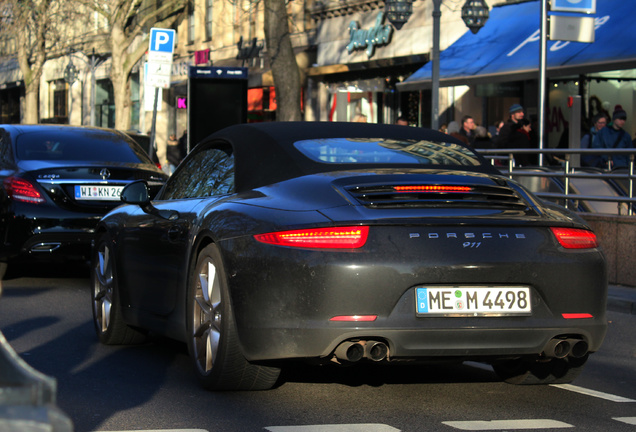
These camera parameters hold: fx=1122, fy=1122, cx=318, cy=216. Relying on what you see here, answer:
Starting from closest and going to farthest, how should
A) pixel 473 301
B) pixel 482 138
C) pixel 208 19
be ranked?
pixel 473 301 < pixel 482 138 < pixel 208 19

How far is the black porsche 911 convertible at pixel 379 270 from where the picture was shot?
195 inches

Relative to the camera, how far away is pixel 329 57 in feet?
113

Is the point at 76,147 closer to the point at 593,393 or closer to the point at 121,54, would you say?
the point at 593,393

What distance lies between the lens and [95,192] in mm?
10719

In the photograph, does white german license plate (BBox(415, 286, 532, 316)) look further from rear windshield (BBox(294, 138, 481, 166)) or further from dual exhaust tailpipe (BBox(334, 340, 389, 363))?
rear windshield (BBox(294, 138, 481, 166))

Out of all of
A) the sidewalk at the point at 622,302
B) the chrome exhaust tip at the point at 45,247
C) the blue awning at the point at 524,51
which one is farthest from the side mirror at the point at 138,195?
the blue awning at the point at 524,51

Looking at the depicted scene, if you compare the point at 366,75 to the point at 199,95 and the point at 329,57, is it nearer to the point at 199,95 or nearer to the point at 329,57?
the point at 329,57

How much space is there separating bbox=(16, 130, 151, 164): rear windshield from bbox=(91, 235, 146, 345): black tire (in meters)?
3.75

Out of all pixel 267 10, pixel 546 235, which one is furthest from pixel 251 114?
pixel 546 235

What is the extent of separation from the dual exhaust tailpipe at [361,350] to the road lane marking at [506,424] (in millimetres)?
431

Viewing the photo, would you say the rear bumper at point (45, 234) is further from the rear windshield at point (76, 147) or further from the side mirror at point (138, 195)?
the side mirror at point (138, 195)

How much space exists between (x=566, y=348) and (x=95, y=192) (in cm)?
643

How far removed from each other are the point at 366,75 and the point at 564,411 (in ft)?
90.9

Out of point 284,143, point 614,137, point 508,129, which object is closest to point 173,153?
point 508,129
